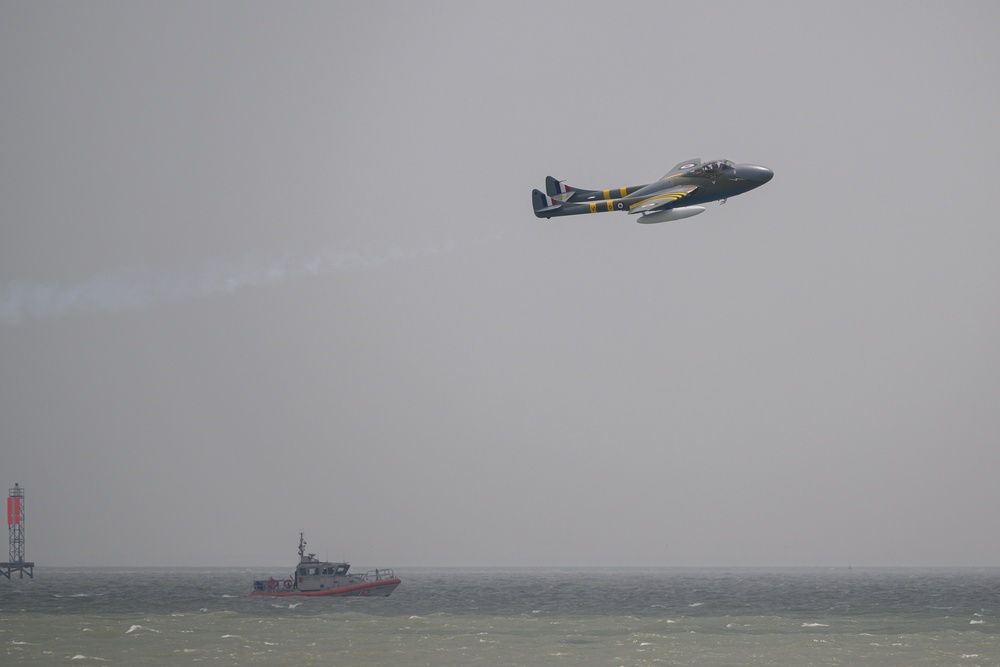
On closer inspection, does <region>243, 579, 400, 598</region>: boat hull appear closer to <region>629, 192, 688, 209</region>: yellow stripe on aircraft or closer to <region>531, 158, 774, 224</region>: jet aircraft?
<region>531, 158, 774, 224</region>: jet aircraft

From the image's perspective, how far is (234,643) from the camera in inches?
3381

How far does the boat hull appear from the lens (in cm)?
14750

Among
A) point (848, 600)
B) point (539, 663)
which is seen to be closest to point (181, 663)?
point (539, 663)

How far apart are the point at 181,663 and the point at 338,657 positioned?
35.0ft

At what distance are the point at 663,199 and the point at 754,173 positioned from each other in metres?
6.18

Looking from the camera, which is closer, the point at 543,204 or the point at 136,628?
the point at 543,204

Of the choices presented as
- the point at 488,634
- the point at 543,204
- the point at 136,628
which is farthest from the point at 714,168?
the point at 136,628

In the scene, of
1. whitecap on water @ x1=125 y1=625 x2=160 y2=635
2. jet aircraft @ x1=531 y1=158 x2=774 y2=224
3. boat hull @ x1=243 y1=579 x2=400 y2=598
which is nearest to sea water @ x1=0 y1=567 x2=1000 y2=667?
whitecap on water @ x1=125 y1=625 x2=160 y2=635

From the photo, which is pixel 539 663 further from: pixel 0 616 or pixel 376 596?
pixel 376 596

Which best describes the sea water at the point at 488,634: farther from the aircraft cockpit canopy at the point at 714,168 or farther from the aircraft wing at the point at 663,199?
the aircraft cockpit canopy at the point at 714,168

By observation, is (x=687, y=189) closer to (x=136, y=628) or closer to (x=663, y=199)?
(x=663, y=199)

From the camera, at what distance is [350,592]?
5925 inches

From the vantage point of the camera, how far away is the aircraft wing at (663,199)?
67188 mm

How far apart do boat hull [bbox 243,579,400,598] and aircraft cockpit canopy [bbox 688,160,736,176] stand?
97.2 meters
